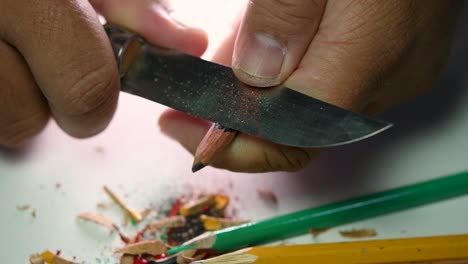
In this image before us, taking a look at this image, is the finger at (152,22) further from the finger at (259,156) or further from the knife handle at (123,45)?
the finger at (259,156)

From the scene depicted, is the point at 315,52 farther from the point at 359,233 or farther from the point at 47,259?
the point at 47,259

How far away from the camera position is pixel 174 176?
85cm

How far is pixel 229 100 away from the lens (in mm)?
673

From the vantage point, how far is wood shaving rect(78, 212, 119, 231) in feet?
2.57

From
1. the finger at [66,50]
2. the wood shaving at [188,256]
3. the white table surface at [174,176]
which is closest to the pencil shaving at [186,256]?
the wood shaving at [188,256]

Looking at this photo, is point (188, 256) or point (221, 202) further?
point (221, 202)

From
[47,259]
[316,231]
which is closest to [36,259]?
[47,259]

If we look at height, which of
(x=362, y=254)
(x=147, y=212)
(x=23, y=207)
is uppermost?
(x=362, y=254)

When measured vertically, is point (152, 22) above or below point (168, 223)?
above

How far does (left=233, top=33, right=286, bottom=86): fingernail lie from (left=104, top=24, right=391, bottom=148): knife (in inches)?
0.6

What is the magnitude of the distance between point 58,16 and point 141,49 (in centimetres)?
11

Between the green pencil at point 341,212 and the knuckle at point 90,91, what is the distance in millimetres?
195

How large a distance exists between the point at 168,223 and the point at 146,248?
0.06 m

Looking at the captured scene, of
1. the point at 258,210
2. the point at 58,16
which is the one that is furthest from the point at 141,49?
the point at 258,210
